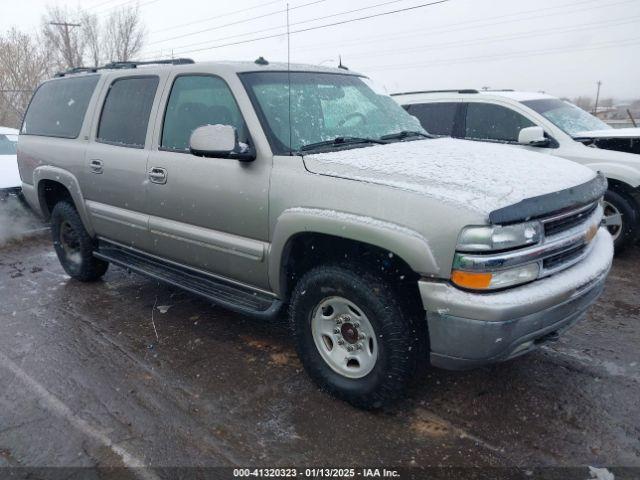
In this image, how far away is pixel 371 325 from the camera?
2.75 metres

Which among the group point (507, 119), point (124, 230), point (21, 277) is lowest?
point (21, 277)

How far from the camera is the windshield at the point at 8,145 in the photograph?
8.04 m

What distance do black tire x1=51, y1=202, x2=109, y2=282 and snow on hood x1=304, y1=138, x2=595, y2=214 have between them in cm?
294

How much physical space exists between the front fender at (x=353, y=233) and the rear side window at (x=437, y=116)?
4.12 meters

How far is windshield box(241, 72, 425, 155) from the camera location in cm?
328

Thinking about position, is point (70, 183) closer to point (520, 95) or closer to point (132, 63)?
point (132, 63)

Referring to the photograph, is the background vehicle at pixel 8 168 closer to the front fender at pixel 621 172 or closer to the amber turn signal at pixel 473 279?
the amber turn signal at pixel 473 279

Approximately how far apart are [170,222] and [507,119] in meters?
4.31

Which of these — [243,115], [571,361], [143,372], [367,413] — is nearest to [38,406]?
[143,372]

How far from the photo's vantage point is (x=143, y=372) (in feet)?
11.3

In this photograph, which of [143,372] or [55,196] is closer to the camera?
[143,372]

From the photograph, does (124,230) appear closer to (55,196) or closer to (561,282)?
(55,196)

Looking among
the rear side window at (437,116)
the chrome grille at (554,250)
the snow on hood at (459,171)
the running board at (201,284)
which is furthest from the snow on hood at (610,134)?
the running board at (201,284)

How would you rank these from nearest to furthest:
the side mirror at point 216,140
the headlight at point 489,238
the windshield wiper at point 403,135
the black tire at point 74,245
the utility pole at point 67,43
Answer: the headlight at point 489,238 < the side mirror at point 216,140 < the windshield wiper at point 403,135 < the black tire at point 74,245 < the utility pole at point 67,43
